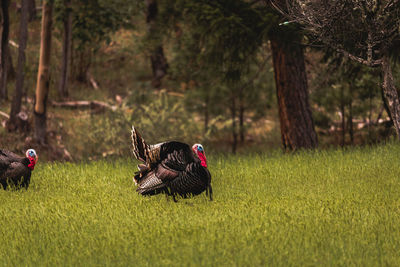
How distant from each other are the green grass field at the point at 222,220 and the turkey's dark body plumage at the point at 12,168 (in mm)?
272

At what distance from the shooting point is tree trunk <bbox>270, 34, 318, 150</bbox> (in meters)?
14.0

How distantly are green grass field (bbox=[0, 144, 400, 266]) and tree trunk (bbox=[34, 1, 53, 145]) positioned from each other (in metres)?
6.76

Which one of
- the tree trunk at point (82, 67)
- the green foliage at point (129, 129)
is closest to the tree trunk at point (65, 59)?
the tree trunk at point (82, 67)

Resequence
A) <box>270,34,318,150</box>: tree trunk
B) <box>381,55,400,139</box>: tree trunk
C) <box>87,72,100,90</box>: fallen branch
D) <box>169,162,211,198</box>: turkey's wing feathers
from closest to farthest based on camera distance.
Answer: <box>169,162,211,198</box>: turkey's wing feathers
<box>381,55,400,139</box>: tree trunk
<box>270,34,318,150</box>: tree trunk
<box>87,72,100,90</box>: fallen branch

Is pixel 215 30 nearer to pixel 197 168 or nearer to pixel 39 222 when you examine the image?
pixel 197 168

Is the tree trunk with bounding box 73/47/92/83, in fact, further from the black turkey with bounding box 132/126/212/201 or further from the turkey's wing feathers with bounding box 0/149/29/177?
the black turkey with bounding box 132/126/212/201

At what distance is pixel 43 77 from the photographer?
1792cm

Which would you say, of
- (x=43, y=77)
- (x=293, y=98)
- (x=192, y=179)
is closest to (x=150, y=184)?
(x=192, y=179)

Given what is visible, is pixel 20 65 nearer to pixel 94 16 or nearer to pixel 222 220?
pixel 94 16

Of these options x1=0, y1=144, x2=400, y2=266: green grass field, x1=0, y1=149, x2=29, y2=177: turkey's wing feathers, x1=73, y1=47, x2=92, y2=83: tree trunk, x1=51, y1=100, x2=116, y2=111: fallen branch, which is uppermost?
x1=73, y1=47, x2=92, y2=83: tree trunk

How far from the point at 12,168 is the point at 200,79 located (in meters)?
13.5

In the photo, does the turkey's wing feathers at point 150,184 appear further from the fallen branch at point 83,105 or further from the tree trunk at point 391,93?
the fallen branch at point 83,105

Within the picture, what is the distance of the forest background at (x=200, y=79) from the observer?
13.3 meters

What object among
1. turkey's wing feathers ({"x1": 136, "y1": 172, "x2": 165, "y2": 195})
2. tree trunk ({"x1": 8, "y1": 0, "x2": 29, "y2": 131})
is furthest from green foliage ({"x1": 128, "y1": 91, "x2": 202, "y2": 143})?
turkey's wing feathers ({"x1": 136, "y1": 172, "x2": 165, "y2": 195})
